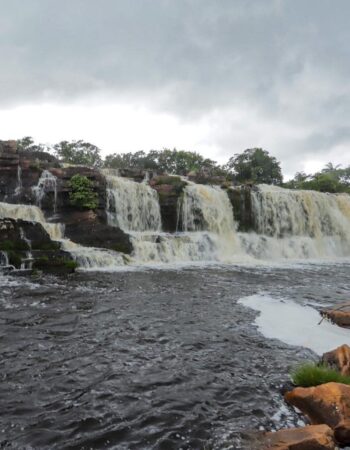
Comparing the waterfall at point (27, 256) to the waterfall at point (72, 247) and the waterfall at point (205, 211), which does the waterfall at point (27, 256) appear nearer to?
the waterfall at point (72, 247)

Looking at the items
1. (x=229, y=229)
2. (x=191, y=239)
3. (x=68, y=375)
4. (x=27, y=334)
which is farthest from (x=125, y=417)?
(x=229, y=229)

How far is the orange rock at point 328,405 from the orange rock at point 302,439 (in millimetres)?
238

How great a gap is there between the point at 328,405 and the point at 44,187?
21.7m

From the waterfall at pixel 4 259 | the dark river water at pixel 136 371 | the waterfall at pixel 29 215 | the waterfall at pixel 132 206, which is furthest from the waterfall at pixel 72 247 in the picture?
the dark river water at pixel 136 371

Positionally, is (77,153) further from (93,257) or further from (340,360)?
(340,360)

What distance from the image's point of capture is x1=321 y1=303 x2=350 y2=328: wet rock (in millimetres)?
9211

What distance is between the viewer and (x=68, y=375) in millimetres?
6086

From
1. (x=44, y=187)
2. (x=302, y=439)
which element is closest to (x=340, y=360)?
(x=302, y=439)

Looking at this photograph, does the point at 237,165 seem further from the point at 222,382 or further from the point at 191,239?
the point at 222,382

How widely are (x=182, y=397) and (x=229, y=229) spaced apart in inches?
879

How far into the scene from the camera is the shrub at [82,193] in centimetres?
2294

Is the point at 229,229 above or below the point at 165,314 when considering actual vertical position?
above

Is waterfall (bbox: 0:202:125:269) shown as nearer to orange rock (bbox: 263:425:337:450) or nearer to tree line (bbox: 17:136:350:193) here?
orange rock (bbox: 263:425:337:450)

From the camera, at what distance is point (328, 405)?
478 cm
